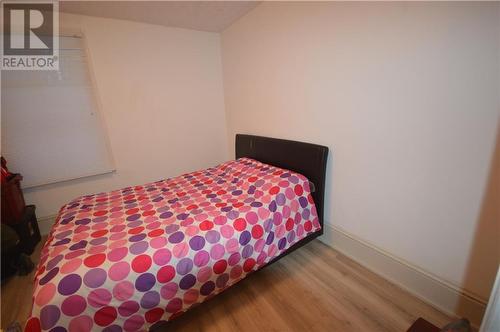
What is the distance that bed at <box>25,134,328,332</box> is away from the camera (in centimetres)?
114

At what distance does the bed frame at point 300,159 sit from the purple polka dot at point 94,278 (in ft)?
3.69

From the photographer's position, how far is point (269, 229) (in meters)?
1.70

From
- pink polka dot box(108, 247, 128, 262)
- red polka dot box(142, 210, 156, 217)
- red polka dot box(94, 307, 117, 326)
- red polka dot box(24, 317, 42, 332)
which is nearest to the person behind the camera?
red polka dot box(24, 317, 42, 332)

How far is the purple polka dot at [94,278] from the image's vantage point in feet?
3.75

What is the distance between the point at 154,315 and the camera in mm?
1280

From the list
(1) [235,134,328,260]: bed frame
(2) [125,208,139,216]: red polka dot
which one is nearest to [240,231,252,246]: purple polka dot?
(1) [235,134,328,260]: bed frame

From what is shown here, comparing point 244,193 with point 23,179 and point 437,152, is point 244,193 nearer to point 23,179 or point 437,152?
point 437,152

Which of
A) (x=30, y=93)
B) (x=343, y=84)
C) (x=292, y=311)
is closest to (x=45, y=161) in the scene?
(x=30, y=93)

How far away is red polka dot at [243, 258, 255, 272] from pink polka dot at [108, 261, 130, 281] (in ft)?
2.42

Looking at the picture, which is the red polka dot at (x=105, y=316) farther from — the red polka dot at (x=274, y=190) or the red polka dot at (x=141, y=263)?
the red polka dot at (x=274, y=190)

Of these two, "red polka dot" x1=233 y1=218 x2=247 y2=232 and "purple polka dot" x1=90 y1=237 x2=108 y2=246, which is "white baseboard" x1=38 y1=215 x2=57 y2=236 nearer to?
"purple polka dot" x1=90 y1=237 x2=108 y2=246

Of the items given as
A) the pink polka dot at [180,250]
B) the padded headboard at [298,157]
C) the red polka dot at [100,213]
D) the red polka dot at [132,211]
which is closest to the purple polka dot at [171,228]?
the pink polka dot at [180,250]

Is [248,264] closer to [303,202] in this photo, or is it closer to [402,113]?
[303,202]

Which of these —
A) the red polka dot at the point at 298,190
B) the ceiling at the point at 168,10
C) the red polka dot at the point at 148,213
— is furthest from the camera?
the ceiling at the point at 168,10
